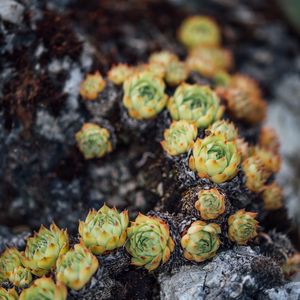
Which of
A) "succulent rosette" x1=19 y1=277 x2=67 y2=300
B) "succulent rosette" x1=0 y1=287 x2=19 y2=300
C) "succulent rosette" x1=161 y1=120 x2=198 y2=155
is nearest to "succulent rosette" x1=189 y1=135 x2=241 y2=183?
"succulent rosette" x1=161 y1=120 x2=198 y2=155

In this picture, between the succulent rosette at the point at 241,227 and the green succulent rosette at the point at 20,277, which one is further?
the succulent rosette at the point at 241,227

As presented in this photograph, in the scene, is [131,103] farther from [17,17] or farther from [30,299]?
[30,299]

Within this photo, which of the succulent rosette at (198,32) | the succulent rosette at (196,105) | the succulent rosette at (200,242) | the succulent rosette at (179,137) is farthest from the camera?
the succulent rosette at (198,32)

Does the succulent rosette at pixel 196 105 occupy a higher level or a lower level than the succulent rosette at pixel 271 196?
higher

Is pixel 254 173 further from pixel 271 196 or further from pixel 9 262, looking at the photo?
pixel 9 262

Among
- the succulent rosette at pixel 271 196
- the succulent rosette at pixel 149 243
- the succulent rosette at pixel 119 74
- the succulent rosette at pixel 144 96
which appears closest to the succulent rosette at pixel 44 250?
the succulent rosette at pixel 149 243

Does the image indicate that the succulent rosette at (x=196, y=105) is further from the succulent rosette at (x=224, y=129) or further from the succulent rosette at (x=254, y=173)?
the succulent rosette at (x=254, y=173)

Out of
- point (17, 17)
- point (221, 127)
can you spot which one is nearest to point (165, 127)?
point (221, 127)

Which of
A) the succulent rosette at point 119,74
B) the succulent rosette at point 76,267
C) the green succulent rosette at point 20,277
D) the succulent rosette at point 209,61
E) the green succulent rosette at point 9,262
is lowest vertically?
the green succulent rosette at point 9,262
